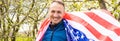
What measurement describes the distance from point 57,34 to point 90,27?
0.45m

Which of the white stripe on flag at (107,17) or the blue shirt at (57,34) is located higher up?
the white stripe on flag at (107,17)

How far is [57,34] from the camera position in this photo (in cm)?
380

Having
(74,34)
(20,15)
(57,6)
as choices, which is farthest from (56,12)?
(20,15)

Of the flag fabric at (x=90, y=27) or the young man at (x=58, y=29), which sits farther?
the flag fabric at (x=90, y=27)

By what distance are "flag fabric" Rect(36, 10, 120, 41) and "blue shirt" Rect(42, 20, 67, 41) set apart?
5 cm

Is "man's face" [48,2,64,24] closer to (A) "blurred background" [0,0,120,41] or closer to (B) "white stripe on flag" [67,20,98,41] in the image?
(B) "white stripe on flag" [67,20,98,41]

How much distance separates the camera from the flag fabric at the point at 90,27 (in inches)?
154

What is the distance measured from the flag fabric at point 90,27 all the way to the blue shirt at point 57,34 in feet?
0.15

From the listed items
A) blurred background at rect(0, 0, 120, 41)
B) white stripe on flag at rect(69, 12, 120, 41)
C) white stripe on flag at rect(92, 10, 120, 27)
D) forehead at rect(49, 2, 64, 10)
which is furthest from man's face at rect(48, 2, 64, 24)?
blurred background at rect(0, 0, 120, 41)

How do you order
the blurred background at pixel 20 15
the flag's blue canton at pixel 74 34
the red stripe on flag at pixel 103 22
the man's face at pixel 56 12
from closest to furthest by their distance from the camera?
1. the man's face at pixel 56 12
2. the flag's blue canton at pixel 74 34
3. the red stripe on flag at pixel 103 22
4. the blurred background at pixel 20 15

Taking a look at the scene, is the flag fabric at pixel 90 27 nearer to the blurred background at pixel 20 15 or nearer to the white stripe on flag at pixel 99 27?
the white stripe on flag at pixel 99 27

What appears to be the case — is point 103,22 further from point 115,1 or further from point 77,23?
point 115,1

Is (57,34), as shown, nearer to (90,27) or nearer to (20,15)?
(90,27)

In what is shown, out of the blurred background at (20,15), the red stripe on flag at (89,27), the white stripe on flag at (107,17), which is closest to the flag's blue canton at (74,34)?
the red stripe on flag at (89,27)
